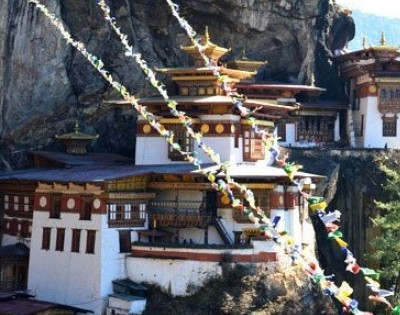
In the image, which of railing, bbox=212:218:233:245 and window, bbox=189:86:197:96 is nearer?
railing, bbox=212:218:233:245

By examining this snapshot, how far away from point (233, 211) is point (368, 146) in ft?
57.2

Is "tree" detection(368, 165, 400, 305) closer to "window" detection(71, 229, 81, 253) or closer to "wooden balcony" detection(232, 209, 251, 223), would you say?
"wooden balcony" detection(232, 209, 251, 223)

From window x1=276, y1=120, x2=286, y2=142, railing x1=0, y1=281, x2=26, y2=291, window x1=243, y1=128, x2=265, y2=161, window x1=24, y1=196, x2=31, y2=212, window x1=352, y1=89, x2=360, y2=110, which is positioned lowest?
railing x1=0, y1=281, x2=26, y2=291

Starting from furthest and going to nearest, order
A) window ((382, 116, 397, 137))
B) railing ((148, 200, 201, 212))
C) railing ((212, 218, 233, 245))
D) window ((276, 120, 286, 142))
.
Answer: window ((382, 116, 397, 137))
window ((276, 120, 286, 142))
railing ((148, 200, 201, 212))
railing ((212, 218, 233, 245))

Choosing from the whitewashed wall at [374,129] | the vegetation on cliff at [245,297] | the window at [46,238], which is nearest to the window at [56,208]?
the window at [46,238]

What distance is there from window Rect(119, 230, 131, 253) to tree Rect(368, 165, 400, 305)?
512 inches

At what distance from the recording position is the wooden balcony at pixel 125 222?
40.9 metres

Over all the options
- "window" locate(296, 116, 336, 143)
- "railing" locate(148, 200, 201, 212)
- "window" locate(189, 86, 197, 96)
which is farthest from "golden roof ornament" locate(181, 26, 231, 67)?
"window" locate(296, 116, 336, 143)

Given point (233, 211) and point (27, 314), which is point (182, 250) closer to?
point (233, 211)

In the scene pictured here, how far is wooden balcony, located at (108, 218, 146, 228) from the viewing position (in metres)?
40.9

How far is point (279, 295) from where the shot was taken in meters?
39.7

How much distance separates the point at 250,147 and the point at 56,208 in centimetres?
975

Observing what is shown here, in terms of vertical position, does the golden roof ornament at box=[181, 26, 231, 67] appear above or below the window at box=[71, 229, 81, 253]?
above

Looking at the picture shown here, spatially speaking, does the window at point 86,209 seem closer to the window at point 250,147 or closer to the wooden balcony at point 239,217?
the wooden balcony at point 239,217
